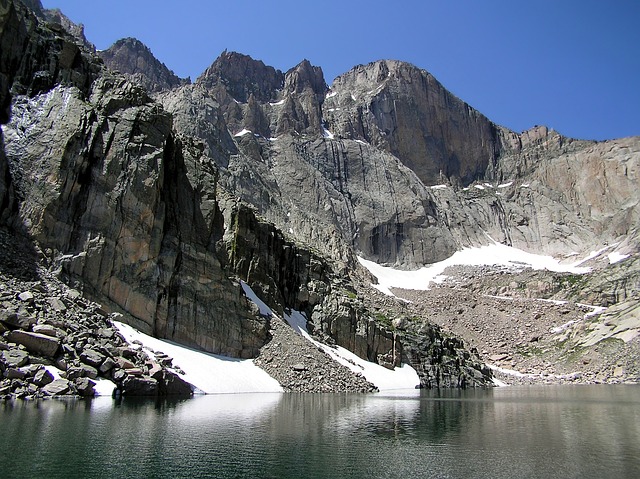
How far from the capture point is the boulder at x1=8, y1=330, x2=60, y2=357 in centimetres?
3281

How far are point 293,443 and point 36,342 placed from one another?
19300 millimetres

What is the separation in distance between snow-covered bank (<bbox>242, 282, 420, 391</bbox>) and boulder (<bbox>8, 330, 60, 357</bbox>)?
112 ft

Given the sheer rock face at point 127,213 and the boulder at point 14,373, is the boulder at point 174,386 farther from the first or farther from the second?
the boulder at point 14,373

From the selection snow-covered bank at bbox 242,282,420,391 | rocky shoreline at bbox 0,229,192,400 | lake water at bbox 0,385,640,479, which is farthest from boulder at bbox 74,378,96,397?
snow-covered bank at bbox 242,282,420,391

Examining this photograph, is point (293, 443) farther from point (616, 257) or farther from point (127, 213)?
point (616, 257)

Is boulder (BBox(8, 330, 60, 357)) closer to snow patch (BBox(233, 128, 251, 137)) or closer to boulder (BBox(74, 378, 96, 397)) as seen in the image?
boulder (BBox(74, 378, 96, 397))

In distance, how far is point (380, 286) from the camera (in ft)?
497

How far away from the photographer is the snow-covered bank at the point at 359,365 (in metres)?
69.3

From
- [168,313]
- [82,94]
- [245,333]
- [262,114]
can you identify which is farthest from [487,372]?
[262,114]

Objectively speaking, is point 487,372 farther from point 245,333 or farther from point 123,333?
point 123,333

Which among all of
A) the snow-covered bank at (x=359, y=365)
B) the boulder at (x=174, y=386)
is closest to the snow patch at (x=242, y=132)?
the snow-covered bank at (x=359, y=365)

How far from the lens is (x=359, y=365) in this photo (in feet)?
238

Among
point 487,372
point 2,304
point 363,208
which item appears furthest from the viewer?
point 363,208

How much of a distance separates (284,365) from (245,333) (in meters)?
5.65
